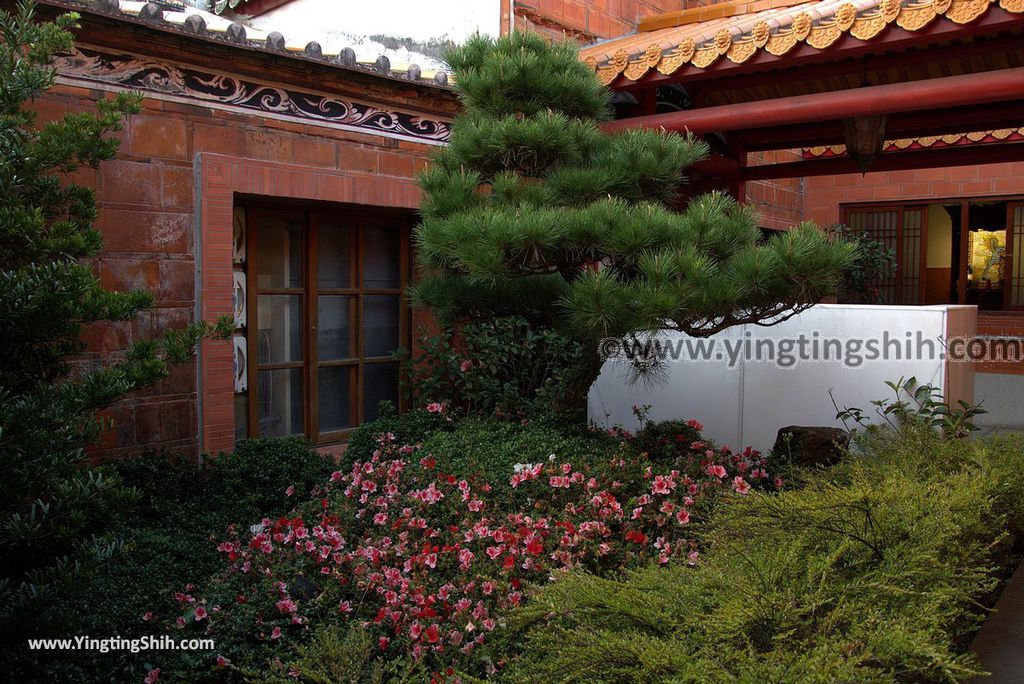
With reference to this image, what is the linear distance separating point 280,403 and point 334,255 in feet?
3.21

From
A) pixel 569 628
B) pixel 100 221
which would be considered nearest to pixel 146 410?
pixel 100 221

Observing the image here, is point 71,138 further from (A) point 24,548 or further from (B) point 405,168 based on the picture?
(B) point 405,168

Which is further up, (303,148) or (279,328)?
(303,148)

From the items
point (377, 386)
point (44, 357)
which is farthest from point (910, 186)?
point (44, 357)

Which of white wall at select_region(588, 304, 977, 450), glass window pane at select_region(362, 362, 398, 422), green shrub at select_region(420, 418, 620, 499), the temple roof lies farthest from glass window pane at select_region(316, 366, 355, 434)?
the temple roof

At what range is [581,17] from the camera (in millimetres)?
7355

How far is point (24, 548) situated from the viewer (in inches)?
97.7

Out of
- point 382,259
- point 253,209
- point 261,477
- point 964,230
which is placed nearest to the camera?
point 261,477

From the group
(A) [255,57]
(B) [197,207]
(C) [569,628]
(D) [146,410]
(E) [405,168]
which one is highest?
(A) [255,57]

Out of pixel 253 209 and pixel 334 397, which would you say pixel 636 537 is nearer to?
pixel 334 397

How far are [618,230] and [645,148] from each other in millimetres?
725

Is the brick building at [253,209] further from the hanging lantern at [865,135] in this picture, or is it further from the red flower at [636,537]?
the hanging lantern at [865,135]

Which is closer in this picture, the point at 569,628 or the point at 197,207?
the point at 569,628

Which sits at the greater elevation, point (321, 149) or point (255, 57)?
point (255, 57)
